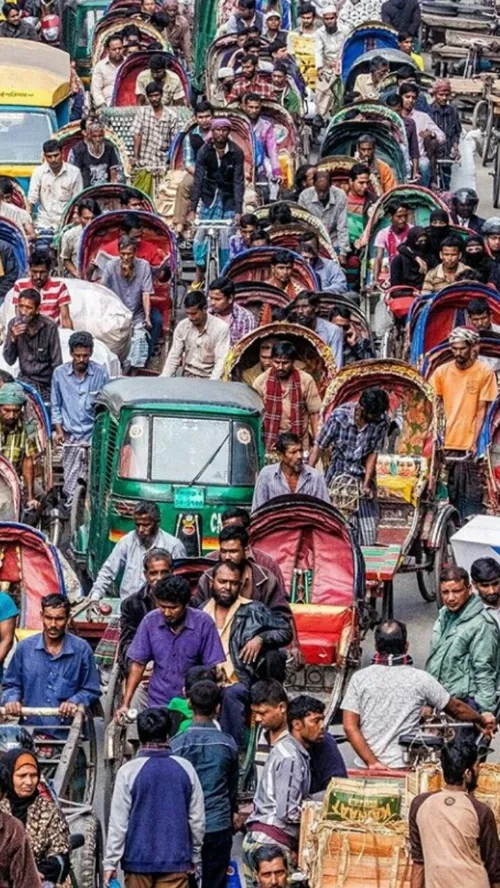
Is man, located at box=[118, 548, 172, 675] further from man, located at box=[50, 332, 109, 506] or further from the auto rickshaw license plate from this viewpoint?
man, located at box=[50, 332, 109, 506]

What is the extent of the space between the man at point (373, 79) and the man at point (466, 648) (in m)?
18.3

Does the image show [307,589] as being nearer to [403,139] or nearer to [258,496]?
[258,496]

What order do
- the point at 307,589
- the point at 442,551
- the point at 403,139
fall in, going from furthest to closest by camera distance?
1. the point at 403,139
2. the point at 442,551
3. the point at 307,589

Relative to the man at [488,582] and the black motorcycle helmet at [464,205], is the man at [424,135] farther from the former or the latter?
the man at [488,582]

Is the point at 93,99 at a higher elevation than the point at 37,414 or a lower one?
higher

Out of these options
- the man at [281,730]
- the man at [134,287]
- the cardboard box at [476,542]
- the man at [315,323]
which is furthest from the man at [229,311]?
the man at [281,730]

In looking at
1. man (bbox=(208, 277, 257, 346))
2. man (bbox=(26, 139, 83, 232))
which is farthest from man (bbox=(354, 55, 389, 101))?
man (bbox=(208, 277, 257, 346))

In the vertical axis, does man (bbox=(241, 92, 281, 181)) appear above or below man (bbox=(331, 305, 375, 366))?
above

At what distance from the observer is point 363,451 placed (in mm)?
21656

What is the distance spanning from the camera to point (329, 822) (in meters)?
15.3

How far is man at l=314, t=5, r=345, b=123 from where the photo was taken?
3662 centimetres

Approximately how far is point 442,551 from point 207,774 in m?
6.39

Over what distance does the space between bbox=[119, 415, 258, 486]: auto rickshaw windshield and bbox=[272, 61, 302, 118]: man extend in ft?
40.4

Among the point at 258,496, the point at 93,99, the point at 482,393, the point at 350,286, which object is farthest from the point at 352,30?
the point at 258,496
